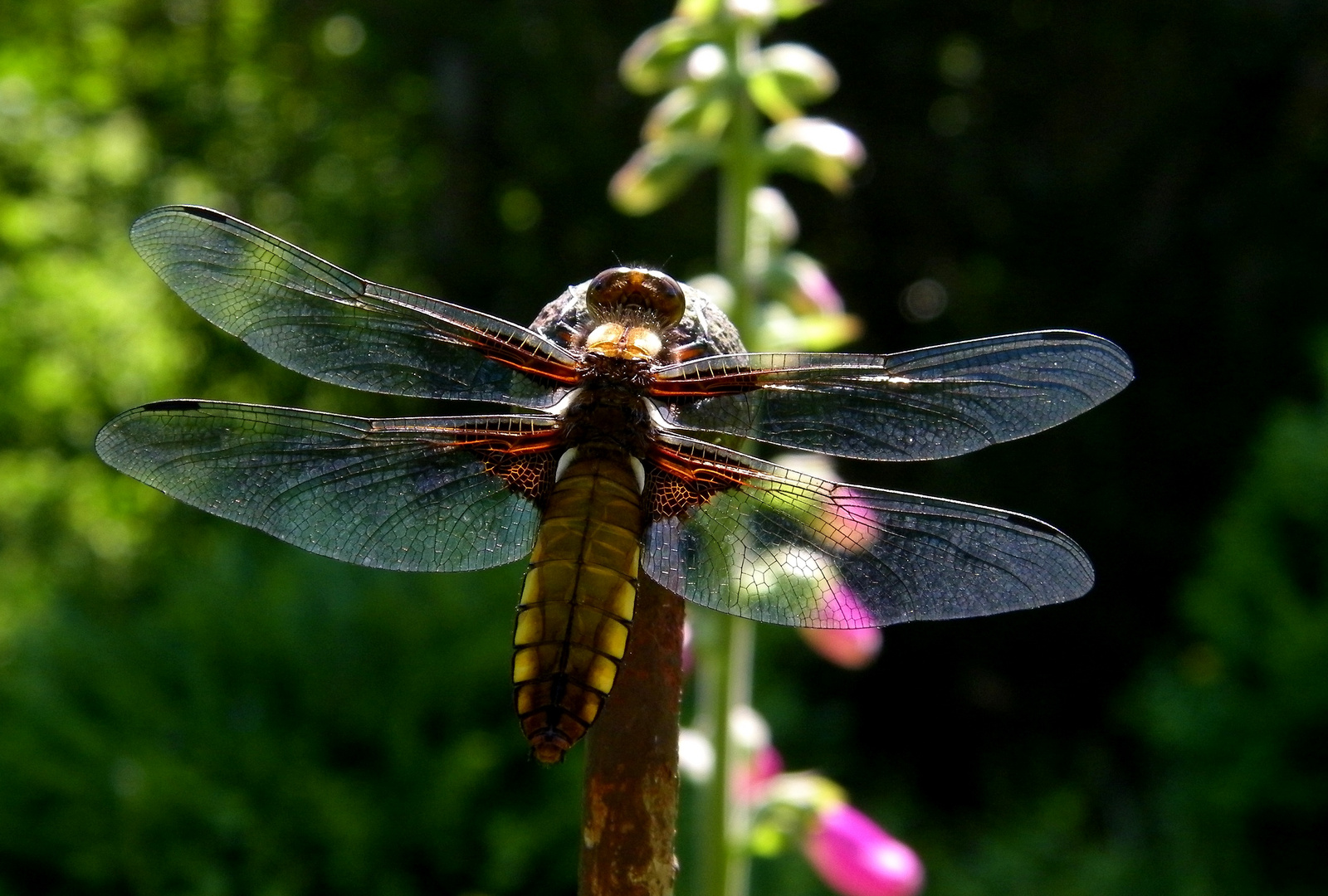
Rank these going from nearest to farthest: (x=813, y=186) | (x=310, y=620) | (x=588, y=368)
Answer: (x=588, y=368)
(x=310, y=620)
(x=813, y=186)

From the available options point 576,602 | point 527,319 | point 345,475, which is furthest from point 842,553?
point 527,319

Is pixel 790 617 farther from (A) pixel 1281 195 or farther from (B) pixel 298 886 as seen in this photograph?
(A) pixel 1281 195

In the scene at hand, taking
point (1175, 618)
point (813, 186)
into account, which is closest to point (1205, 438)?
point (1175, 618)

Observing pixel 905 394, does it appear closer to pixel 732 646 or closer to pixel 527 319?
pixel 732 646

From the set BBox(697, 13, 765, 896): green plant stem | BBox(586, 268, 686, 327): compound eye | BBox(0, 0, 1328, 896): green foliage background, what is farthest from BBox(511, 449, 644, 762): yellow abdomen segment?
BBox(0, 0, 1328, 896): green foliage background

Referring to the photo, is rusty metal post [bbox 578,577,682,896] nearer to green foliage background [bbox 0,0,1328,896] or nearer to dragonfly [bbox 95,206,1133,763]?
dragonfly [bbox 95,206,1133,763]

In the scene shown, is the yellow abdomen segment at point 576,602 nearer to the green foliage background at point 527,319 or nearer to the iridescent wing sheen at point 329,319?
the iridescent wing sheen at point 329,319
